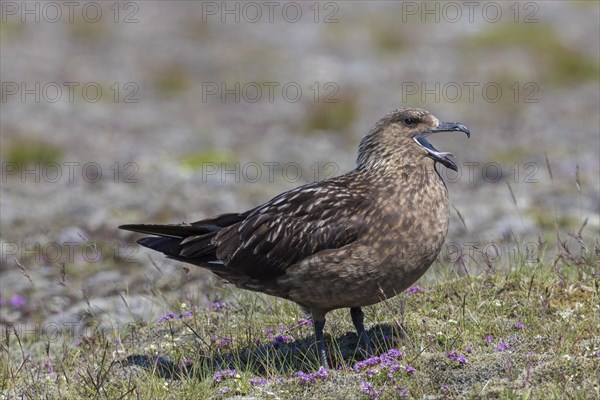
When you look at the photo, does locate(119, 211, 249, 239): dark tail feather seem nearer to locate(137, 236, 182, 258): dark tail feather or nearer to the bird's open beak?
locate(137, 236, 182, 258): dark tail feather

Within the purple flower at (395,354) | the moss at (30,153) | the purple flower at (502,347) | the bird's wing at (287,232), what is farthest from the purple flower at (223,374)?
the moss at (30,153)

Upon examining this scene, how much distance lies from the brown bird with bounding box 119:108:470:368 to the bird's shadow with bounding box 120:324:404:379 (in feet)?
0.49

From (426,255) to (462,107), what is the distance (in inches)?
498

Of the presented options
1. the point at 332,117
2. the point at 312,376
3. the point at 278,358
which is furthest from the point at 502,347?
the point at 332,117

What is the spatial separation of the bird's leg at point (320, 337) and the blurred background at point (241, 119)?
1.09 metres

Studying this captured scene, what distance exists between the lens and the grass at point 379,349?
576 cm

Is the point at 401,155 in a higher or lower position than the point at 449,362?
higher

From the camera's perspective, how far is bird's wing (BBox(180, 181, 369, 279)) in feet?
21.4

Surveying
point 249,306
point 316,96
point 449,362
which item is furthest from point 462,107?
point 449,362

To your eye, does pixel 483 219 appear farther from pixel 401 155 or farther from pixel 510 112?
pixel 510 112

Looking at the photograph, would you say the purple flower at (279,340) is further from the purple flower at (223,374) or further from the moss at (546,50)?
the moss at (546,50)

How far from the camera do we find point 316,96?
18.9 metres

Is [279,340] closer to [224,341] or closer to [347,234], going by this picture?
[224,341]

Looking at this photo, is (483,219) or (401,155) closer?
(401,155)
